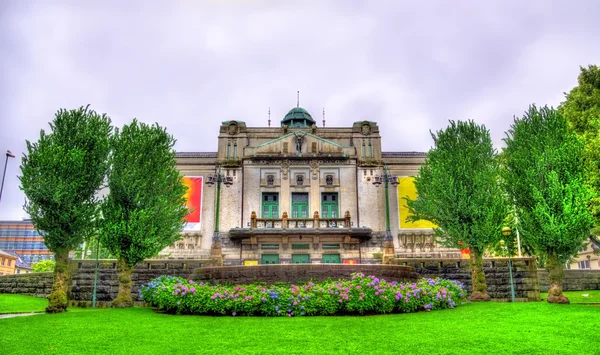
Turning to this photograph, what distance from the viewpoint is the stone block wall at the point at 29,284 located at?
27.0 m

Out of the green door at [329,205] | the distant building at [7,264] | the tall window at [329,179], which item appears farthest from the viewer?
the distant building at [7,264]

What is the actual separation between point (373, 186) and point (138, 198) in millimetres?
22484

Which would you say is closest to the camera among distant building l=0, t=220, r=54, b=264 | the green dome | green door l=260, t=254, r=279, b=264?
green door l=260, t=254, r=279, b=264

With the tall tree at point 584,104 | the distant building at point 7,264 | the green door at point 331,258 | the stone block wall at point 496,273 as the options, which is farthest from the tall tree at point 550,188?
the distant building at point 7,264

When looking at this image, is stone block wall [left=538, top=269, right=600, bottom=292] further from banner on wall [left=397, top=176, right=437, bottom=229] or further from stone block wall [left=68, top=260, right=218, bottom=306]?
stone block wall [left=68, top=260, right=218, bottom=306]

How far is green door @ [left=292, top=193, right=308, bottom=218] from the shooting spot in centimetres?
3631

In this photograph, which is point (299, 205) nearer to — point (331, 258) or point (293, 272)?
point (331, 258)

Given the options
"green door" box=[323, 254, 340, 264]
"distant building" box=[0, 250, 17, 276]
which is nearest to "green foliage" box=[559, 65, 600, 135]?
"green door" box=[323, 254, 340, 264]

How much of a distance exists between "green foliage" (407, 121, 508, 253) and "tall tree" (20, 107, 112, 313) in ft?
54.8

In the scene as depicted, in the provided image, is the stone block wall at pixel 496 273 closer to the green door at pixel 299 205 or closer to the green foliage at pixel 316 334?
the green foliage at pixel 316 334

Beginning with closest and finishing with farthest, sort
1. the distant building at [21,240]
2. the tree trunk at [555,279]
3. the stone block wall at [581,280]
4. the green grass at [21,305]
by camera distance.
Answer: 1. the tree trunk at [555,279]
2. the green grass at [21,305]
3. the stone block wall at [581,280]
4. the distant building at [21,240]

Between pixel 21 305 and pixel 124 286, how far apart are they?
6.88 metres

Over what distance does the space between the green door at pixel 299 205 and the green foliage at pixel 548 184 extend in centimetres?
1884

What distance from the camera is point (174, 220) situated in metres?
21.3
